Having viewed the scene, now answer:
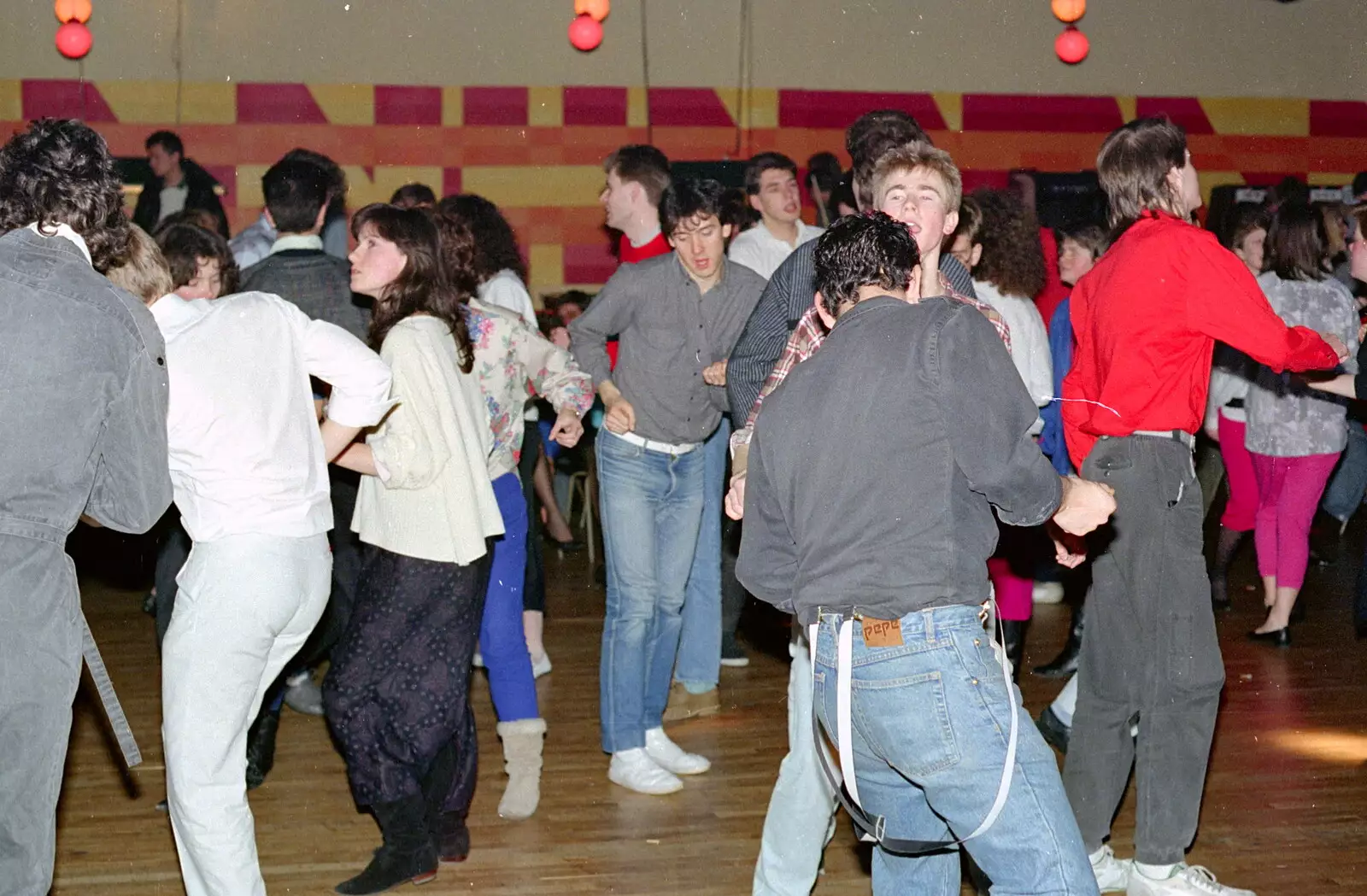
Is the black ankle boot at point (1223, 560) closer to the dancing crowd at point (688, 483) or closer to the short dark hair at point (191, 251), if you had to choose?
the dancing crowd at point (688, 483)

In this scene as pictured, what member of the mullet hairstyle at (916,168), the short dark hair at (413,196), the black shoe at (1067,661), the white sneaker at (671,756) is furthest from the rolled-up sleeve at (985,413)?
the short dark hair at (413,196)

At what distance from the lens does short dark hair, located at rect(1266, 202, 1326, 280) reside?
546cm

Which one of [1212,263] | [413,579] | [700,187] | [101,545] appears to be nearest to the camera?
[1212,263]

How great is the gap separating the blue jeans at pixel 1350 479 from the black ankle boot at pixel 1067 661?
86.9 inches

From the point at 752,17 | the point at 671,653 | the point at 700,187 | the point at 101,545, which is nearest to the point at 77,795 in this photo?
the point at 671,653

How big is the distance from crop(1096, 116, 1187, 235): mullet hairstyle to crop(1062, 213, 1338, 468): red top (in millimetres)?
43

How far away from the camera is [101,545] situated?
7766 millimetres

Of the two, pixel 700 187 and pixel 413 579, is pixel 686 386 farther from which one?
pixel 413 579

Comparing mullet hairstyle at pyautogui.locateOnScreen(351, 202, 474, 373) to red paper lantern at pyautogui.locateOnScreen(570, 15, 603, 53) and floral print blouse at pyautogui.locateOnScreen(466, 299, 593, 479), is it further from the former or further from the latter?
red paper lantern at pyautogui.locateOnScreen(570, 15, 603, 53)

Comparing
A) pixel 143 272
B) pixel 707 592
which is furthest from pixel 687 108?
pixel 143 272

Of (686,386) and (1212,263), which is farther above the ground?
(1212,263)

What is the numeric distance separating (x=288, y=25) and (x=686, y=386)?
6.08m

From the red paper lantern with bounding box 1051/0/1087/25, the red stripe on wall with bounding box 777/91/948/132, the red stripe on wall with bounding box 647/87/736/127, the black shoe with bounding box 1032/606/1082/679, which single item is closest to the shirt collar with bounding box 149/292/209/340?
the black shoe with bounding box 1032/606/1082/679

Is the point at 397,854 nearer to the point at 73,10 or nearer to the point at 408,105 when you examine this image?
the point at 408,105
